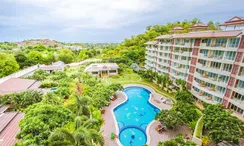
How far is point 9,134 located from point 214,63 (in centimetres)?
2653

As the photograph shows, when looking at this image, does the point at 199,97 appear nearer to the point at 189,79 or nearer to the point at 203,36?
the point at 189,79

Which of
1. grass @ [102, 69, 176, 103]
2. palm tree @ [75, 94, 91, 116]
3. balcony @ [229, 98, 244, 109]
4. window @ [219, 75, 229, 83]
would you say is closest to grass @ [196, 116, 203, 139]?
balcony @ [229, 98, 244, 109]

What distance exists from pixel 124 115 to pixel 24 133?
1340 centimetres

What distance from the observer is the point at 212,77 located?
19.2 m

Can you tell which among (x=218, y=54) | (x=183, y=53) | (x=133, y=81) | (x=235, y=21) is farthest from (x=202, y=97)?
(x=133, y=81)

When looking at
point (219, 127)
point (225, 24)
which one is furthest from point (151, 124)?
point (225, 24)

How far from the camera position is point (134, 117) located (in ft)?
64.6

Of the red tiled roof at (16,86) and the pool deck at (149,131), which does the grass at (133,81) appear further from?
the red tiled roof at (16,86)

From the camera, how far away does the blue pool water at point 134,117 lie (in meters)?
15.5

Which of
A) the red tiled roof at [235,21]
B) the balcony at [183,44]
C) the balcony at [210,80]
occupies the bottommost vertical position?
the balcony at [210,80]

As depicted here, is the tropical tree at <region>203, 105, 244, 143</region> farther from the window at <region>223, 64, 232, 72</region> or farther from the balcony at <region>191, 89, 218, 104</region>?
the window at <region>223, 64, 232, 72</region>

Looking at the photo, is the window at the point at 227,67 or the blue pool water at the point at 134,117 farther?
the window at the point at 227,67

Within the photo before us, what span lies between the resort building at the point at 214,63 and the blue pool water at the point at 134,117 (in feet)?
28.4

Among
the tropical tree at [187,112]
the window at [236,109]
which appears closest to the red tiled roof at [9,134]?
the tropical tree at [187,112]
